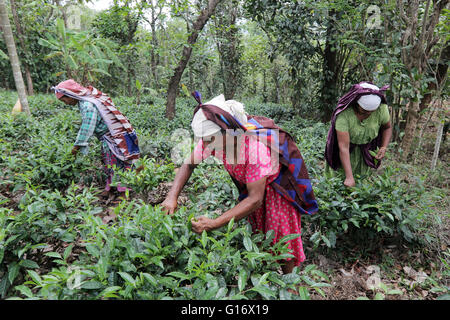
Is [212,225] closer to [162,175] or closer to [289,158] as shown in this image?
[289,158]

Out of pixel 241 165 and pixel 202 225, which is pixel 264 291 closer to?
pixel 202 225

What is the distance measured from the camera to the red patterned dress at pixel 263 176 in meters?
1.67

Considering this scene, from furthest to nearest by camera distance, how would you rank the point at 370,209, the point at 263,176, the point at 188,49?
the point at 188,49
the point at 370,209
the point at 263,176

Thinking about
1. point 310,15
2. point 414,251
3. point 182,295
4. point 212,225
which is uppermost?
point 310,15

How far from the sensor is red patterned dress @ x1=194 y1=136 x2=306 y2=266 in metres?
1.67

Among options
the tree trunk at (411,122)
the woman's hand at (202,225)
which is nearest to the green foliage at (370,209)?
the woman's hand at (202,225)

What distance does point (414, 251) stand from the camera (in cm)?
285

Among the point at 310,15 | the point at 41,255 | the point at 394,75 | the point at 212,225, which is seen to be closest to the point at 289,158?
the point at 212,225

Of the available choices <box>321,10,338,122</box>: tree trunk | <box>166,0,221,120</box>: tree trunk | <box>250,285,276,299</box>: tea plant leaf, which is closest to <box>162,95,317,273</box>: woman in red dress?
<box>250,285,276,299</box>: tea plant leaf

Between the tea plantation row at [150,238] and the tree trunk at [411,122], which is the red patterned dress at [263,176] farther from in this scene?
the tree trunk at [411,122]

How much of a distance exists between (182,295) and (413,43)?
4643 mm

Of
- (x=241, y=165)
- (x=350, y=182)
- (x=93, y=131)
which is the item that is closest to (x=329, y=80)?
(x=350, y=182)

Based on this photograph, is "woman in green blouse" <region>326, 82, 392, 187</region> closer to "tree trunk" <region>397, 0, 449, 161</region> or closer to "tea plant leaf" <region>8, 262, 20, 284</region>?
"tree trunk" <region>397, 0, 449, 161</region>

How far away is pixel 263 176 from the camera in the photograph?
1.66 m
